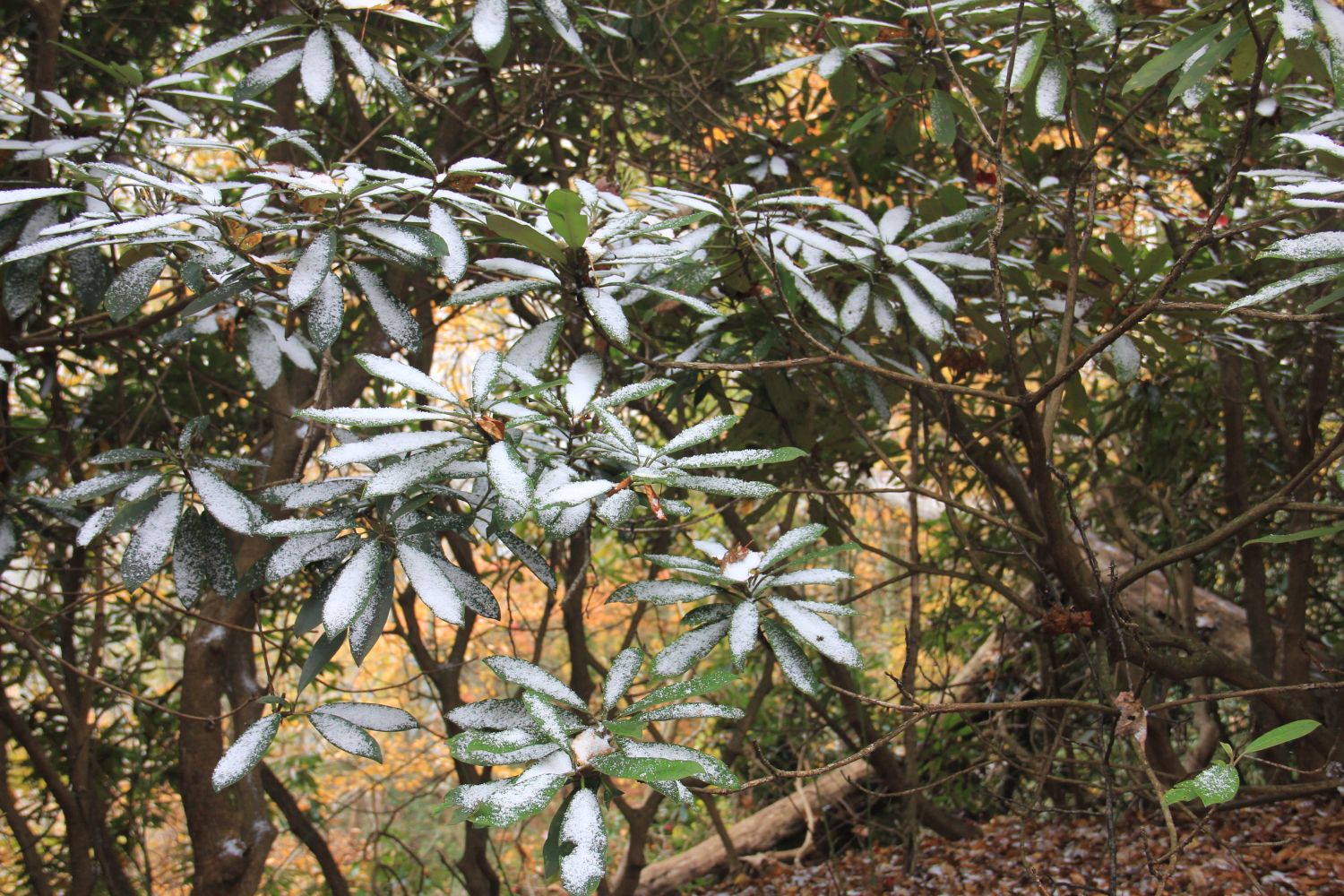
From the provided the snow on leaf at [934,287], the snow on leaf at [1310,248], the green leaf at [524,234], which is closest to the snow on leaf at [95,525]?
the green leaf at [524,234]

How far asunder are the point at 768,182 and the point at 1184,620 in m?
1.72

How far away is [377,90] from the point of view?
2588mm

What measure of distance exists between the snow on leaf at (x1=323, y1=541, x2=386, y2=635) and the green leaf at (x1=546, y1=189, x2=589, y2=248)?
431mm

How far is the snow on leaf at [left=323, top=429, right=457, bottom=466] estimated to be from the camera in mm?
1025

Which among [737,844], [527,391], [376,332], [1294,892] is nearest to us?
[527,391]

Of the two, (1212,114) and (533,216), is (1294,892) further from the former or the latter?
(533,216)

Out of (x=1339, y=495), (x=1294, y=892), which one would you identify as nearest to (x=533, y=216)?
(x=1294, y=892)

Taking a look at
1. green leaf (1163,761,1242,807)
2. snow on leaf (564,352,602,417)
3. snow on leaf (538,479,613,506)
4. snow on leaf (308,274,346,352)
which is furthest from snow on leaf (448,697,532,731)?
green leaf (1163,761,1242,807)

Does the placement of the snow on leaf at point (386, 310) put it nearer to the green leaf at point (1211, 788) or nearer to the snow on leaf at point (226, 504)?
the snow on leaf at point (226, 504)

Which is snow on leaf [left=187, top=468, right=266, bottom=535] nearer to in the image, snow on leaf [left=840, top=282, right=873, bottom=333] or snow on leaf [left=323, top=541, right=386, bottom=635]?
snow on leaf [left=323, top=541, right=386, bottom=635]

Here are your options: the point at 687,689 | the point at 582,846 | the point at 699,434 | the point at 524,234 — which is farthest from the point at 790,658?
the point at 524,234

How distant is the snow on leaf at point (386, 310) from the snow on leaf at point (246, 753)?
1.64 ft

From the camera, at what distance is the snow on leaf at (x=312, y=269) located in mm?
1171

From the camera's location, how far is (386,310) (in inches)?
52.1
